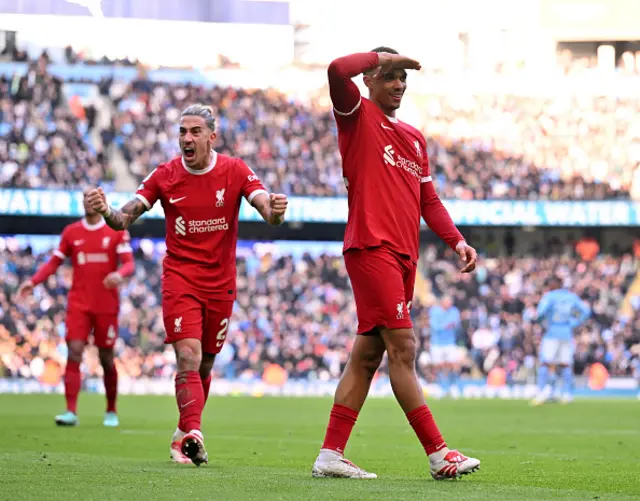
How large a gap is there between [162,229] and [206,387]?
29.0 m

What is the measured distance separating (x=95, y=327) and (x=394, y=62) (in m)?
8.17

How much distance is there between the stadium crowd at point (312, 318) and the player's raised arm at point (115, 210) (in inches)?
837

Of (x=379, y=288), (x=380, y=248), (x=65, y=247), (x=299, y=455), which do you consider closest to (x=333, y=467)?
(x=379, y=288)

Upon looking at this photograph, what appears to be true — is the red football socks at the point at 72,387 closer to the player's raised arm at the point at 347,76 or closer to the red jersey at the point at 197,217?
the red jersey at the point at 197,217

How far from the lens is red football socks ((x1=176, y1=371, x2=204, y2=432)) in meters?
8.41

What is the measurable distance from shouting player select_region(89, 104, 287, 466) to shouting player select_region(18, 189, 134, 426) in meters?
5.31

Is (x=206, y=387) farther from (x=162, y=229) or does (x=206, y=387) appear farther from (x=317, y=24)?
(x=317, y=24)

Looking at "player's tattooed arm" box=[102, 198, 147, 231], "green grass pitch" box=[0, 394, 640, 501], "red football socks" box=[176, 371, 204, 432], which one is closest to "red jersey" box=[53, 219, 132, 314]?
"green grass pitch" box=[0, 394, 640, 501]

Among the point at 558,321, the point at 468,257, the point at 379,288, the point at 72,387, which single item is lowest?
the point at 558,321

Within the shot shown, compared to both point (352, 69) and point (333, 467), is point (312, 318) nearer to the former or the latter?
point (333, 467)

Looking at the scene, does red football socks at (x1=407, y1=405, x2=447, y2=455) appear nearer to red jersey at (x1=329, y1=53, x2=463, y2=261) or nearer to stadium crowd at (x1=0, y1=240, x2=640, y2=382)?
red jersey at (x1=329, y1=53, x2=463, y2=261)

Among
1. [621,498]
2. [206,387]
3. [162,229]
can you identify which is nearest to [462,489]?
[621,498]

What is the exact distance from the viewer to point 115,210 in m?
8.46

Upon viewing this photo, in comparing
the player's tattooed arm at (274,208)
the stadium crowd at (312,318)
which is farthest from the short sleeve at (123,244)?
the stadium crowd at (312,318)
